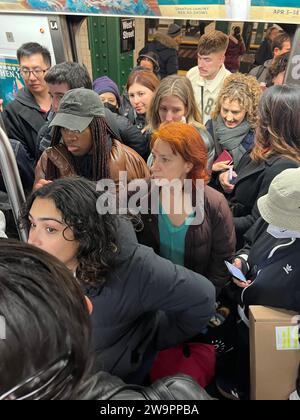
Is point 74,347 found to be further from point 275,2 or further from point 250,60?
point 250,60

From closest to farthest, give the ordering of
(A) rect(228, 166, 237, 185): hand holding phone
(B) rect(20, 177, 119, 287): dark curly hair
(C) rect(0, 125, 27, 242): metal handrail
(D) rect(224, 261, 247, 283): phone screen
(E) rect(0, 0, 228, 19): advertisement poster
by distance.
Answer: (B) rect(20, 177, 119, 287): dark curly hair < (C) rect(0, 125, 27, 242): metal handrail < (D) rect(224, 261, 247, 283): phone screen < (E) rect(0, 0, 228, 19): advertisement poster < (A) rect(228, 166, 237, 185): hand holding phone

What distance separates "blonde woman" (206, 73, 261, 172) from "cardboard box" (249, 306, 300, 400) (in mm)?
1413

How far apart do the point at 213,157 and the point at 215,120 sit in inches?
16.3

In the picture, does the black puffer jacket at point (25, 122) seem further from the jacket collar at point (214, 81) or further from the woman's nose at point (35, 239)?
the woman's nose at point (35, 239)

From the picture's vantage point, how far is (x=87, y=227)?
139 centimetres

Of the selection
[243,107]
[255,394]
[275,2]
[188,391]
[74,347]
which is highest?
[275,2]

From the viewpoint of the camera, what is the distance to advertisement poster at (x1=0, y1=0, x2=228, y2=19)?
2.41 meters

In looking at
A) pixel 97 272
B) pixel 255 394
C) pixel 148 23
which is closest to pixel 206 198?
pixel 97 272

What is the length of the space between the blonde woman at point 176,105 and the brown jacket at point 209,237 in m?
0.72

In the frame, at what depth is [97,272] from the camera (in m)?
1.37

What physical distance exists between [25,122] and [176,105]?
1.32 meters

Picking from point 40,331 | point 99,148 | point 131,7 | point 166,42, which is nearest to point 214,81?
point 131,7

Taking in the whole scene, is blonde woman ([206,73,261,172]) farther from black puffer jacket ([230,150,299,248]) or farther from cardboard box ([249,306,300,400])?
cardboard box ([249,306,300,400])

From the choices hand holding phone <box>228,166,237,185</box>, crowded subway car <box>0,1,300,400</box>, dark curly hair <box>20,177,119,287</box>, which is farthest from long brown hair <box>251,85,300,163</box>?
dark curly hair <box>20,177,119,287</box>
